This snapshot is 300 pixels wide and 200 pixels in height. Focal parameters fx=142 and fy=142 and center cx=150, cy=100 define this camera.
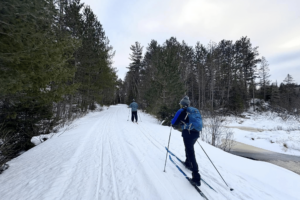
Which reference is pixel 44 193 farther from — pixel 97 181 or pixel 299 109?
pixel 299 109

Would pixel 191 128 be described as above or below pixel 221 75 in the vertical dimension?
below

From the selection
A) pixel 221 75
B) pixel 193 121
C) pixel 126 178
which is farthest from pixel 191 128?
pixel 221 75

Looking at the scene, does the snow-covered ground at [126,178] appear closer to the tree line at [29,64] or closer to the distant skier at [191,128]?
the distant skier at [191,128]

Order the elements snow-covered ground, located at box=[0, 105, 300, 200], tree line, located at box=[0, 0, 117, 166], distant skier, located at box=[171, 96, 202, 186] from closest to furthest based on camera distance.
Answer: snow-covered ground, located at box=[0, 105, 300, 200], distant skier, located at box=[171, 96, 202, 186], tree line, located at box=[0, 0, 117, 166]

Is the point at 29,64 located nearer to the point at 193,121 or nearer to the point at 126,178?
the point at 126,178

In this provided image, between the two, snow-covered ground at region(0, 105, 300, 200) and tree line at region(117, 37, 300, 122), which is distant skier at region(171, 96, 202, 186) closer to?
snow-covered ground at region(0, 105, 300, 200)

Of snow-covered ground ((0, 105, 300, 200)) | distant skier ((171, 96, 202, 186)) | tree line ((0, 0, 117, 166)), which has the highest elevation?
tree line ((0, 0, 117, 166))

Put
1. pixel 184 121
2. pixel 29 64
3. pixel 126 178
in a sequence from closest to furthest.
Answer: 1. pixel 126 178
2. pixel 184 121
3. pixel 29 64

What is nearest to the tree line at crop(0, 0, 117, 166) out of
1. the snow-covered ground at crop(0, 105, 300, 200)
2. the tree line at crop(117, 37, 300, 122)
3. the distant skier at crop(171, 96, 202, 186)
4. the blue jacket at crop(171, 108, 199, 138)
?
the snow-covered ground at crop(0, 105, 300, 200)

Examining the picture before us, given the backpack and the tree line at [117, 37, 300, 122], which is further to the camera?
the tree line at [117, 37, 300, 122]

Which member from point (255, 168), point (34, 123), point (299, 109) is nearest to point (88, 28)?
point (34, 123)

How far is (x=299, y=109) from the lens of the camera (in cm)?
2272

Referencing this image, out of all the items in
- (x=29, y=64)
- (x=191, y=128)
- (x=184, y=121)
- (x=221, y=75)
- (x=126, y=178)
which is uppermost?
(x=221, y=75)

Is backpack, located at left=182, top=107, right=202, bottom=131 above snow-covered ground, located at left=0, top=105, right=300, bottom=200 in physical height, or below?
above
